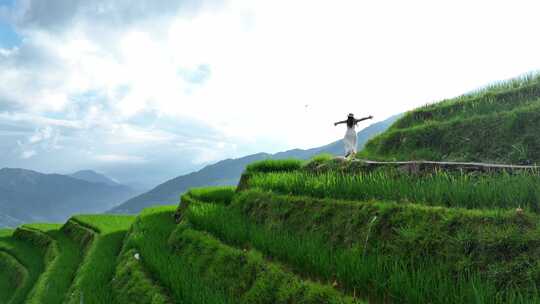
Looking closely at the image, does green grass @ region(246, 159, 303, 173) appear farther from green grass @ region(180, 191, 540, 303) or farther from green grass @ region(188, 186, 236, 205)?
green grass @ region(180, 191, 540, 303)

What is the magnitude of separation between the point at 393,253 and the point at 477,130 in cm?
748

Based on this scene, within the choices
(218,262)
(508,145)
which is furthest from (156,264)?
(508,145)

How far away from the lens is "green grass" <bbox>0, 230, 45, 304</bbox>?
16.2m

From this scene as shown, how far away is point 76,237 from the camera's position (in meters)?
23.3

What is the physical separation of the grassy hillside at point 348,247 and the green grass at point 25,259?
190 inches

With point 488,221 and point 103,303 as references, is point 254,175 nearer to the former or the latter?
point 103,303

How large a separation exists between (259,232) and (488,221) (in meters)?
4.18

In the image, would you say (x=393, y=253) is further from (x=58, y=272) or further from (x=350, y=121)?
(x=58, y=272)

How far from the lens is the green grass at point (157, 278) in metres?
6.18

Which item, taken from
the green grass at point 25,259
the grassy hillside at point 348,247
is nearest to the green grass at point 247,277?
the grassy hillside at point 348,247

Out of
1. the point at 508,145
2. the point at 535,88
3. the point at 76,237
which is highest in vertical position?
the point at 535,88

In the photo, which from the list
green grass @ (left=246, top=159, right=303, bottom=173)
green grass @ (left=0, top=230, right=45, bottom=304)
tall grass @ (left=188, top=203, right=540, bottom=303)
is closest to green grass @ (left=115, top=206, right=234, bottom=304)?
tall grass @ (left=188, top=203, right=540, bottom=303)

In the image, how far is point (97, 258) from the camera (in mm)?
13844

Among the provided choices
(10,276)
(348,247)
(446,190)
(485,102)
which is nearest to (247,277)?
(348,247)
